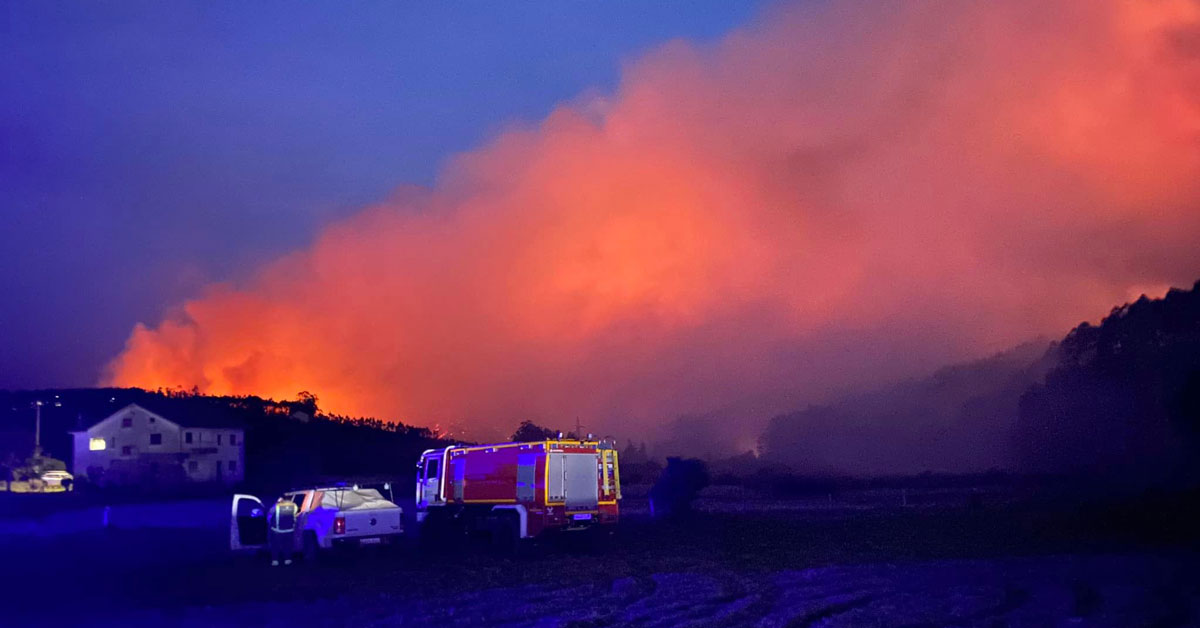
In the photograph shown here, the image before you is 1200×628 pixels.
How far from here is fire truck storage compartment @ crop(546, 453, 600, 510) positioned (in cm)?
2388

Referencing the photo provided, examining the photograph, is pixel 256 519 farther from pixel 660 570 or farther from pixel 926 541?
pixel 926 541

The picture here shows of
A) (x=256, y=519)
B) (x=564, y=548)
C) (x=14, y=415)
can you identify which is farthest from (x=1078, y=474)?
(x=14, y=415)

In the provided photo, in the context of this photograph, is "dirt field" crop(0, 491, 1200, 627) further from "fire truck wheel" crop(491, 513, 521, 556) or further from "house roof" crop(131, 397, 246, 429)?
"house roof" crop(131, 397, 246, 429)

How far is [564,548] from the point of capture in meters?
24.7

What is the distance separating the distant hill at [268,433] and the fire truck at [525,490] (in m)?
44.3

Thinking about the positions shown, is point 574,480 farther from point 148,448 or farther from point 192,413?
point 192,413

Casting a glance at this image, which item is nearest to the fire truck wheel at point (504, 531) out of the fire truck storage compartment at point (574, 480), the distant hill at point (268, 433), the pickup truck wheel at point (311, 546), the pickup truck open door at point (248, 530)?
the fire truck storage compartment at point (574, 480)

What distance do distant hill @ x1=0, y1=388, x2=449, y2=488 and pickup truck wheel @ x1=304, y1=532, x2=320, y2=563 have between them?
152 ft

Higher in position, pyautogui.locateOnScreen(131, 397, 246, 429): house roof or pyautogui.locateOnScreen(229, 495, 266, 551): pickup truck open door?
pyautogui.locateOnScreen(131, 397, 246, 429): house roof

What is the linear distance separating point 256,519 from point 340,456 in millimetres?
61189

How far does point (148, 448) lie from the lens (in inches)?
2867

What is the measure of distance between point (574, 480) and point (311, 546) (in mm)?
6403

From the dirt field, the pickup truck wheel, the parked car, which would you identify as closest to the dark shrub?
the dirt field

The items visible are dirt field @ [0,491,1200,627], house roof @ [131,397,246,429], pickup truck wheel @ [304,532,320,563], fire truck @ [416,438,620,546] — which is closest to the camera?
dirt field @ [0,491,1200,627]
